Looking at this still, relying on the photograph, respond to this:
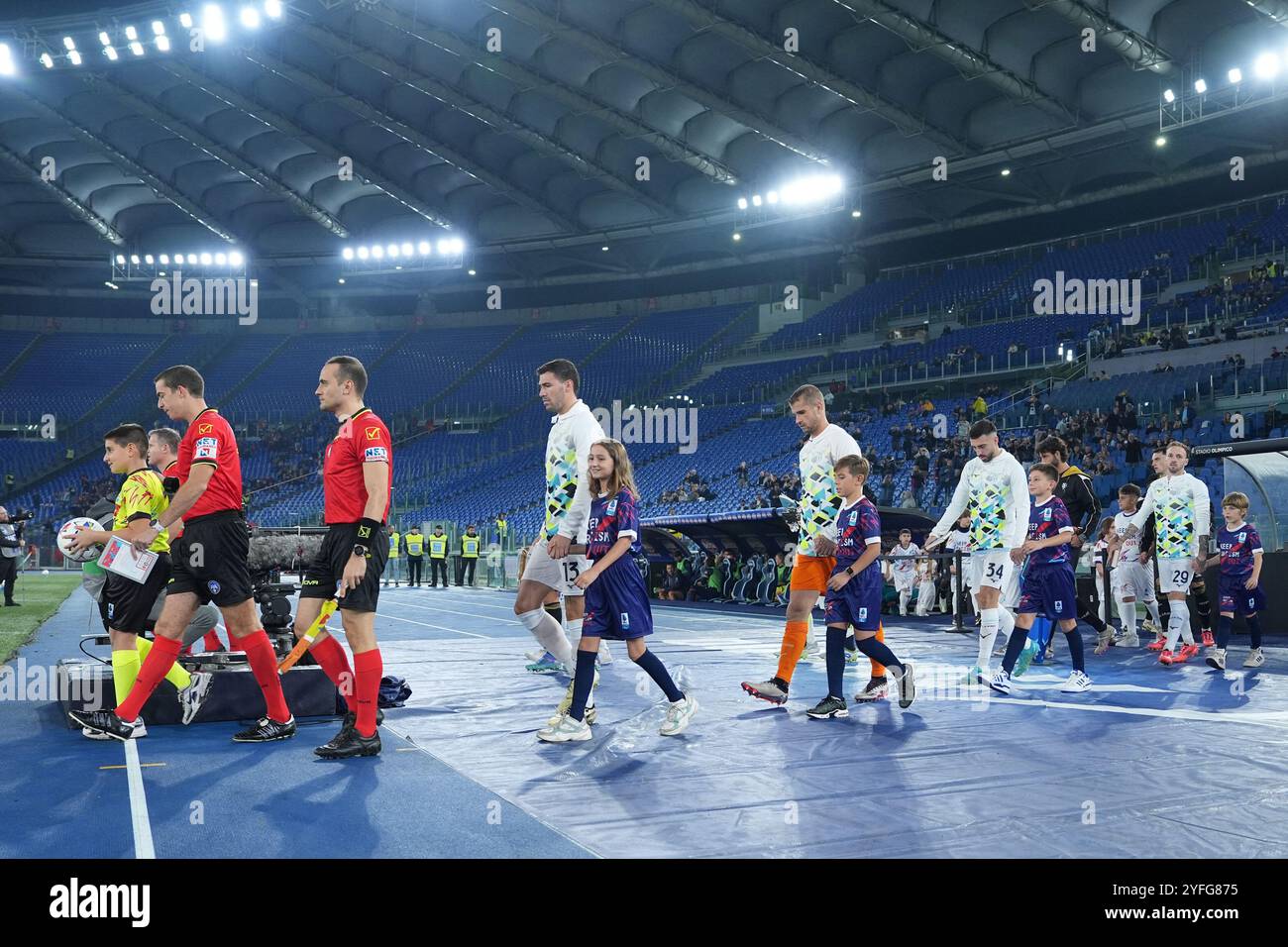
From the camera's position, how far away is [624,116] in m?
34.9

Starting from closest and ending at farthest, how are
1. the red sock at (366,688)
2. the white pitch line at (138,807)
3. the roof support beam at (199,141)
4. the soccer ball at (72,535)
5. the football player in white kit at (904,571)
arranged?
the white pitch line at (138,807) → the red sock at (366,688) → the soccer ball at (72,535) → the football player in white kit at (904,571) → the roof support beam at (199,141)

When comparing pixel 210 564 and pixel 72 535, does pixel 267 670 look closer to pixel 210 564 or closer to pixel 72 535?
pixel 210 564

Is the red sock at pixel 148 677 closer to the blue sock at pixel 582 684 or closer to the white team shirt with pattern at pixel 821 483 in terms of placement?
the blue sock at pixel 582 684

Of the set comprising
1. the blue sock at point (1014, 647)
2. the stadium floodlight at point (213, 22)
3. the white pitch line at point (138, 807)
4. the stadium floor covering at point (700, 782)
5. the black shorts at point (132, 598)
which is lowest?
Answer: the stadium floor covering at point (700, 782)

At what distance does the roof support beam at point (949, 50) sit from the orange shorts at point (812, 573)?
22723 millimetres

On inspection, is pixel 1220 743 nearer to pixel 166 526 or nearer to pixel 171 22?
pixel 166 526

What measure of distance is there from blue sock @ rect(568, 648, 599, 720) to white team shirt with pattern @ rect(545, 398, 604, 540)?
102 cm

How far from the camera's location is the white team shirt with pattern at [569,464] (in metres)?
7.07

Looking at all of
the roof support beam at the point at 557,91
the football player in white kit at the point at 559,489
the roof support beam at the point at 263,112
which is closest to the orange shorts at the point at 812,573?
the football player in white kit at the point at 559,489

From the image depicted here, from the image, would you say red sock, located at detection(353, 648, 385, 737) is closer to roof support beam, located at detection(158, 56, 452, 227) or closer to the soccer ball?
the soccer ball

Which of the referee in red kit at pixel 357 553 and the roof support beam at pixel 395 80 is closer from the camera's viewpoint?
the referee in red kit at pixel 357 553

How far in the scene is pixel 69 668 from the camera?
272 inches

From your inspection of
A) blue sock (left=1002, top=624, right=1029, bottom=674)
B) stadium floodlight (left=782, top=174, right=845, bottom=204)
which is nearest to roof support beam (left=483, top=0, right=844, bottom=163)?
stadium floodlight (left=782, top=174, right=845, bottom=204)

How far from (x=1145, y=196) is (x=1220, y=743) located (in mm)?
37548
